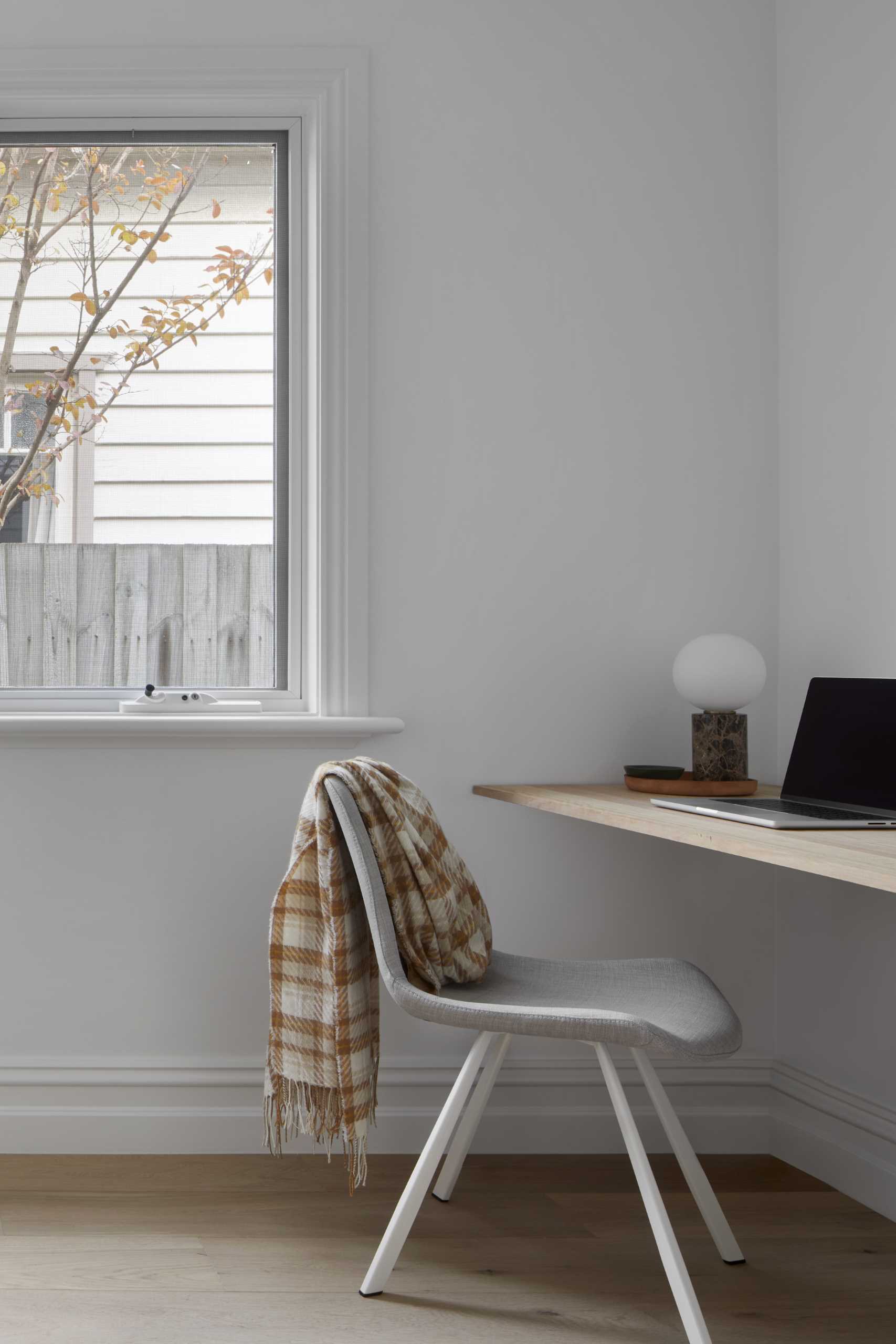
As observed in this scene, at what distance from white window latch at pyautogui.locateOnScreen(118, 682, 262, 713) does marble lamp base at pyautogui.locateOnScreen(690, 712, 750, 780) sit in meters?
0.88

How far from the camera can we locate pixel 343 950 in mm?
1655

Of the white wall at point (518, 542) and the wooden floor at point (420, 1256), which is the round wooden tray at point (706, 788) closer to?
the white wall at point (518, 542)

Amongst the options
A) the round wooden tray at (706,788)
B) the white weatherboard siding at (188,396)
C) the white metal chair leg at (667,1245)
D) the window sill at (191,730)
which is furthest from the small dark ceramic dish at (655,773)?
the white weatherboard siding at (188,396)

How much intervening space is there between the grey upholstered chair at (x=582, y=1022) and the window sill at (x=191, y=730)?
0.54 meters

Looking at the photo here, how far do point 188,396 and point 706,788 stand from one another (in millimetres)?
1314

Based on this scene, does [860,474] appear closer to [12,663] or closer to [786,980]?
[786,980]

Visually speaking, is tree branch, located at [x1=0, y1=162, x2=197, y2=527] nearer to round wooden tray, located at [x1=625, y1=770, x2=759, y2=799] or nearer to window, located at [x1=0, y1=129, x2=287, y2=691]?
window, located at [x1=0, y1=129, x2=287, y2=691]

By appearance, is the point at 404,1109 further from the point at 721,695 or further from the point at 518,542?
the point at 518,542

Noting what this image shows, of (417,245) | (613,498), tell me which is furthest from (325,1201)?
(417,245)

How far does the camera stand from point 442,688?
2287mm

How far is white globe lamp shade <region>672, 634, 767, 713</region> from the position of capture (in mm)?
2064

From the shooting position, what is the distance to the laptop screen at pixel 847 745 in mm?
1774

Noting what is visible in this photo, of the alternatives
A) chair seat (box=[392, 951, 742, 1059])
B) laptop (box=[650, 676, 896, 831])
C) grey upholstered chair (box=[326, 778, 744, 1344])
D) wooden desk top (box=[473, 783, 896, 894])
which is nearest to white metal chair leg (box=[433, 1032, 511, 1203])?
grey upholstered chair (box=[326, 778, 744, 1344])

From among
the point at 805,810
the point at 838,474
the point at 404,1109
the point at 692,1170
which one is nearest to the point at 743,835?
the point at 805,810
